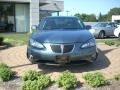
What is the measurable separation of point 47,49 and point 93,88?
2029 mm

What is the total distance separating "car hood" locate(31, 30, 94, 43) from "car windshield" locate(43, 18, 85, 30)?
2.59 ft

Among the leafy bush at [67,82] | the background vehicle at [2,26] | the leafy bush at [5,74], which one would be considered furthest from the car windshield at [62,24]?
the background vehicle at [2,26]

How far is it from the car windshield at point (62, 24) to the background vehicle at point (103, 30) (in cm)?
1815

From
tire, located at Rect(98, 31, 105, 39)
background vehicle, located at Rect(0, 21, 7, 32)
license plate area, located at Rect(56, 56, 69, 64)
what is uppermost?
license plate area, located at Rect(56, 56, 69, 64)

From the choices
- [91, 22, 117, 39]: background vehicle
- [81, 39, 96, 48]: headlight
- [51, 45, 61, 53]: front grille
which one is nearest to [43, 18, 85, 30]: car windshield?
[81, 39, 96, 48]: headlight

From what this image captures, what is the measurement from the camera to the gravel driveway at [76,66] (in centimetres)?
988

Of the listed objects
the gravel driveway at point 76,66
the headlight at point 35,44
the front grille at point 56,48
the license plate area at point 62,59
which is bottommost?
the gravel driveway at point 76,66

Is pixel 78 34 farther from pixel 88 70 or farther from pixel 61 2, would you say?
pixel 61 2

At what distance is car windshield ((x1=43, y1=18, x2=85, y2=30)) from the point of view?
11.2 metres

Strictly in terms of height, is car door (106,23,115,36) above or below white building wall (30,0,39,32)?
below

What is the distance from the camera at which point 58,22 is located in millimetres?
11430

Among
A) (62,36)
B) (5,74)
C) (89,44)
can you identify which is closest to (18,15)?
(62,36)

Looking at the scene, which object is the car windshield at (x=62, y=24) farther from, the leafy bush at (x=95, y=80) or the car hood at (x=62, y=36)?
the leafy bush at (x=95, y=80)

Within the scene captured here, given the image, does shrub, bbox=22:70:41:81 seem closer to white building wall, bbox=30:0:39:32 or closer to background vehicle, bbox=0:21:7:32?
white building wall, bbox=30:0:39:32
